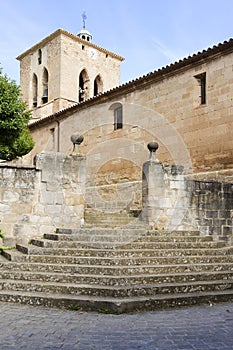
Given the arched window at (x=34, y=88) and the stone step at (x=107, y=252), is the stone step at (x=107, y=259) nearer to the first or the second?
the stone step at (x=107, y=252)

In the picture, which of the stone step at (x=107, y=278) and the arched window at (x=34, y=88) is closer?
the stone step at (x=107, y=278)

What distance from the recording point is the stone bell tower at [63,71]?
28500 millimetres

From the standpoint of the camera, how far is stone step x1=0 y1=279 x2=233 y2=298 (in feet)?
16.6

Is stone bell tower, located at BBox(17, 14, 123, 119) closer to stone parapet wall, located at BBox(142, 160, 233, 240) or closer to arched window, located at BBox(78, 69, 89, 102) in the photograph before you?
arched window, located at BBox(78, 69, 89, 102)

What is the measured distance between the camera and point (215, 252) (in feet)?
22.9

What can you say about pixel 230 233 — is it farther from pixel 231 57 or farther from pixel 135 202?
pixel 231 57

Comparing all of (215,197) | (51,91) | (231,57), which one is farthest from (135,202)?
(51,91)

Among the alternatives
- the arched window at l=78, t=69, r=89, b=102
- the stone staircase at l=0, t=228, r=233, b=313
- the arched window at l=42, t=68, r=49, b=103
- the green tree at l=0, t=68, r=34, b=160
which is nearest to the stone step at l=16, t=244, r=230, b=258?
the stone staircase at l=0, t=228, r=233, b=313

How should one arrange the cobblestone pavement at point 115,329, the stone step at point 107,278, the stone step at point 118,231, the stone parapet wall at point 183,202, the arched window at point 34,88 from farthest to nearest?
the arched window at point 34,88 < the stone parapet wall at point 183,202 < the stone step at point 118,231 < the stone step at point 107,278 < the cobblestone pavement at point 115,329

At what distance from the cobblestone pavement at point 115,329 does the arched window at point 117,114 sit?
→ 11.4 metres

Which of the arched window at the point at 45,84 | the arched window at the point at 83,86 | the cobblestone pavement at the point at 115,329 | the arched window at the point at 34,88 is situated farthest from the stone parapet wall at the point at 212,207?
the arched window at the point at 34,88

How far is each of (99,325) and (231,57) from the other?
9950mm

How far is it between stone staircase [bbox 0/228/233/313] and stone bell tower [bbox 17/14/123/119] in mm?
22464

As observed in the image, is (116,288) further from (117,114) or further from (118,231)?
(117,114)
